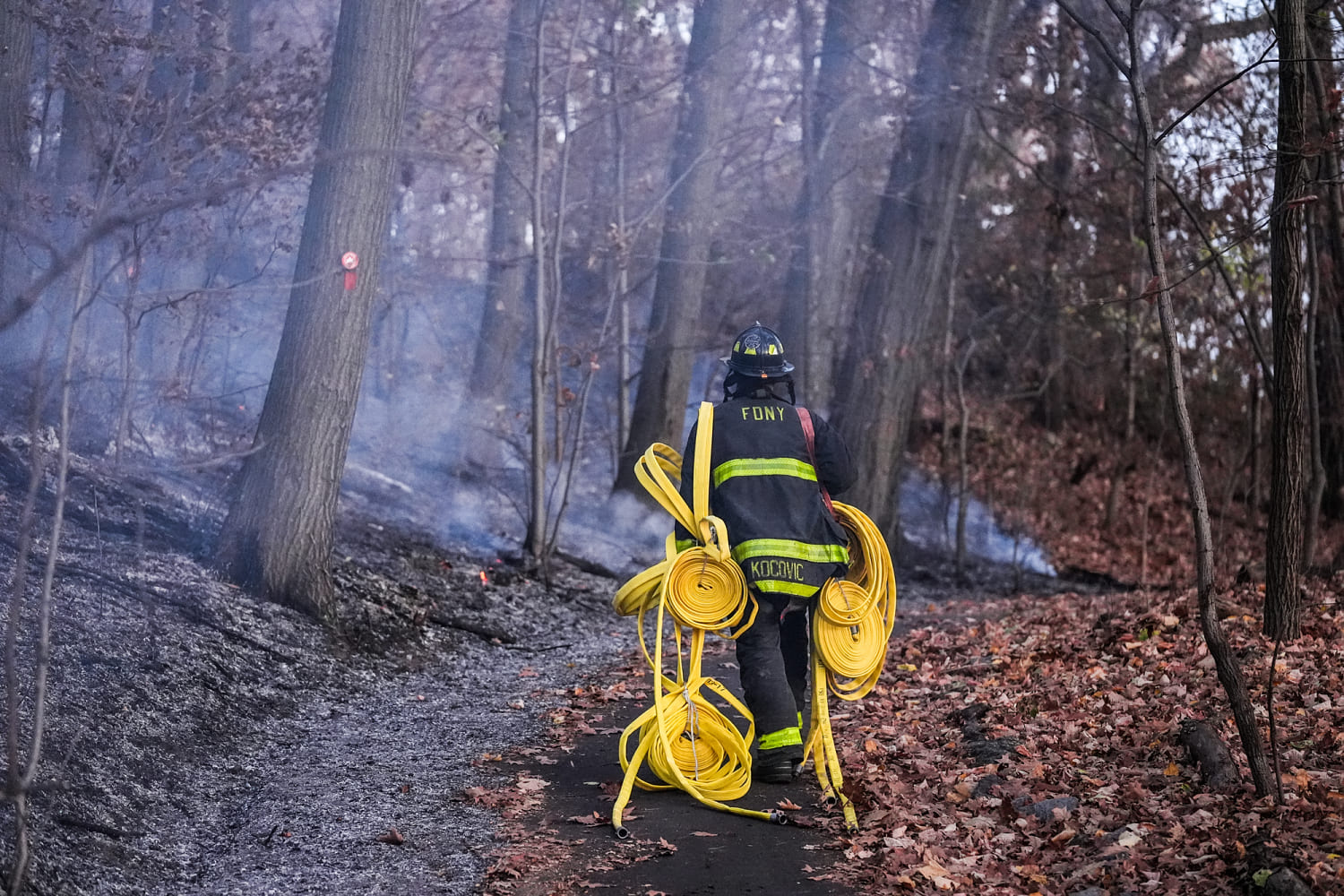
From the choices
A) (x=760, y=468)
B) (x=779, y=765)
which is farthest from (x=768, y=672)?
(x=760, y=468)

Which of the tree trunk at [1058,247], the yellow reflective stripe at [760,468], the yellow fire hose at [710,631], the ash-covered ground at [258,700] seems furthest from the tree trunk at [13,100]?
the tree trunk at [1058,247]

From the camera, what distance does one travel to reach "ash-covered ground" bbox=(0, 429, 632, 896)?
4.66m

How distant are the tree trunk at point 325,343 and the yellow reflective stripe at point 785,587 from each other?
4012mm

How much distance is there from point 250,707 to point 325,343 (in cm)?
305

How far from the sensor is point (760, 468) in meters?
6.04

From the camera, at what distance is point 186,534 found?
9094 mm

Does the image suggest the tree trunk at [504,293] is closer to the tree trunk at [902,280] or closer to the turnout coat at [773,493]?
the tree trunk at [902,280]

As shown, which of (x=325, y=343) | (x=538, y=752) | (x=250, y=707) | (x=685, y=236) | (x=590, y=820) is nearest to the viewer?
(x=590, y=820)

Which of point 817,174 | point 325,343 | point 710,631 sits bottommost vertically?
point 710,631

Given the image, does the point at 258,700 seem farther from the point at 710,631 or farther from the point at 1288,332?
the point at 1288,332

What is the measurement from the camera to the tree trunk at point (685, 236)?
15.5 metres

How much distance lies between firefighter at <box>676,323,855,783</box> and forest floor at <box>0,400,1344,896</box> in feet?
1.54

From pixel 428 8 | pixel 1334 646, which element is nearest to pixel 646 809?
pixel 1334 646

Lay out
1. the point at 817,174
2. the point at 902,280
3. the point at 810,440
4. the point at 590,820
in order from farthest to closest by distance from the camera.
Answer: the point at 817,174
the point at 902,280
the point at 810,440
the point at 590,820
